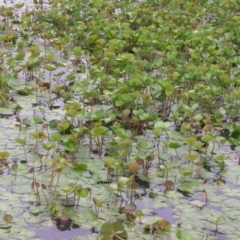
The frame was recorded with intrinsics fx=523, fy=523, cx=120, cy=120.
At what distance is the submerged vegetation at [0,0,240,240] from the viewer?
7.50ft

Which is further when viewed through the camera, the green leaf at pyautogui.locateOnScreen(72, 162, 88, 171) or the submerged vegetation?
the green leaf at pyautogui.locateOnScreen(72, 162, 88, 171)

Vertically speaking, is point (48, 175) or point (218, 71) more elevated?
point (218, 71)

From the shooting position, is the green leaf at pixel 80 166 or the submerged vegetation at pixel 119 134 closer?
the submerged vegetation at pixel 119 134

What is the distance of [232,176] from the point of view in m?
2.72

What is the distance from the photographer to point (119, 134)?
109 inches

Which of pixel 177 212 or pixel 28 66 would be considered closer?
pixel 177 212

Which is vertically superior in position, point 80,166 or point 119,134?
point 119,134

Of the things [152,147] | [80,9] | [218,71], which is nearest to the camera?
[152,147]

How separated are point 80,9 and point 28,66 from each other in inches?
68.7

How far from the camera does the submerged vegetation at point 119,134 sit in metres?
2.29

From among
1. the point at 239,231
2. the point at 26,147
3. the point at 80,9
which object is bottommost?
the point at 239,231

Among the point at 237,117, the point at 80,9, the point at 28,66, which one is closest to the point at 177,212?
the point at 237,117

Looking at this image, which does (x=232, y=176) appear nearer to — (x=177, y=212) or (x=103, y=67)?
(x=177, y=212)

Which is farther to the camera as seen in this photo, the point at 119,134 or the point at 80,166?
the point at 119,134
